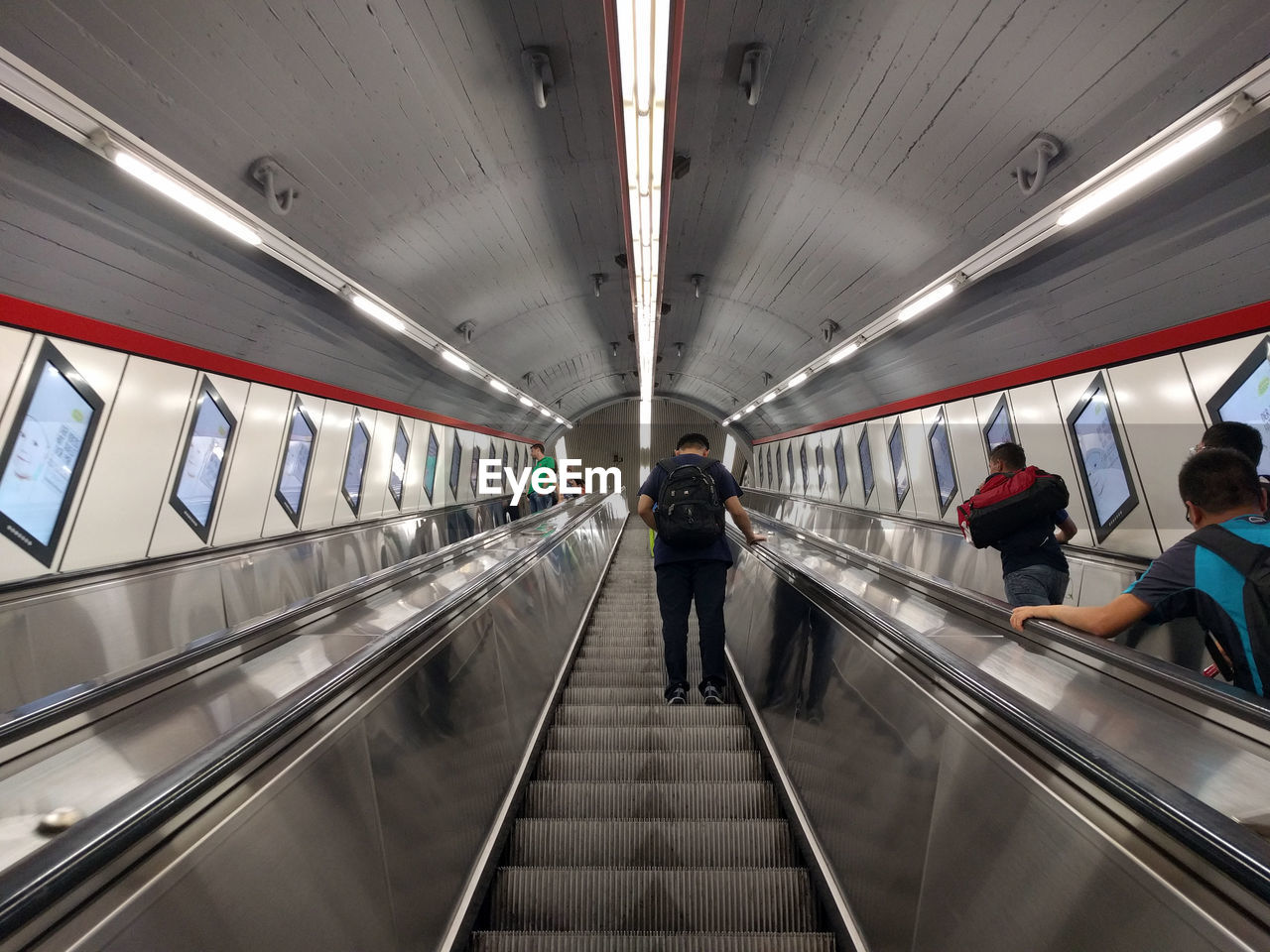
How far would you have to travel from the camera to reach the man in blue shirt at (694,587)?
3.71m

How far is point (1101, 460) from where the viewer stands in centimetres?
559

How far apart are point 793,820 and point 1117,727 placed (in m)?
1.50

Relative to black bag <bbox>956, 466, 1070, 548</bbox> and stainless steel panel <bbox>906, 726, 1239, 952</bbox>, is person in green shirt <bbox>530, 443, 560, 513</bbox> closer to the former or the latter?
black bag <bbox>956, 466, 1070, 548</bbox>

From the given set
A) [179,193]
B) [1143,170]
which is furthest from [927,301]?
[179,193]

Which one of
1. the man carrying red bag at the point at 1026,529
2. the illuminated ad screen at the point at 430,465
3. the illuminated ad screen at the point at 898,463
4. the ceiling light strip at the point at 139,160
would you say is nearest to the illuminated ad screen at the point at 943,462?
the illuminated ad screen at the point at 898,463

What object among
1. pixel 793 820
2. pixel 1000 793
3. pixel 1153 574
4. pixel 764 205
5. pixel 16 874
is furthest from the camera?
pixel 764 205

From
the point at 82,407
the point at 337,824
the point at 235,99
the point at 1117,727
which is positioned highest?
the point at 235,99

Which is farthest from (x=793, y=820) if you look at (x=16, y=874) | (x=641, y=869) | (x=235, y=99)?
(x=235, y=99)

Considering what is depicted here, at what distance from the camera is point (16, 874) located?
2.55ft

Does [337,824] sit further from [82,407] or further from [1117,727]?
[82,407]

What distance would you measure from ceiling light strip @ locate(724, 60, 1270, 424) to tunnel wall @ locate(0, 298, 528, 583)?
6927mm

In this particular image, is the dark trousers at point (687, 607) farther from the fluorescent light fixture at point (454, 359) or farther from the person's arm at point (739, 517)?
the fluorescent light fixture at point (454, 359)

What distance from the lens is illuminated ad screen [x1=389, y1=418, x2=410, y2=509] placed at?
10.6 metres

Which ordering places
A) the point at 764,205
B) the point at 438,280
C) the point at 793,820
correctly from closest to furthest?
the point at 793,820 → the point at 764,205 → the point at 438,280
